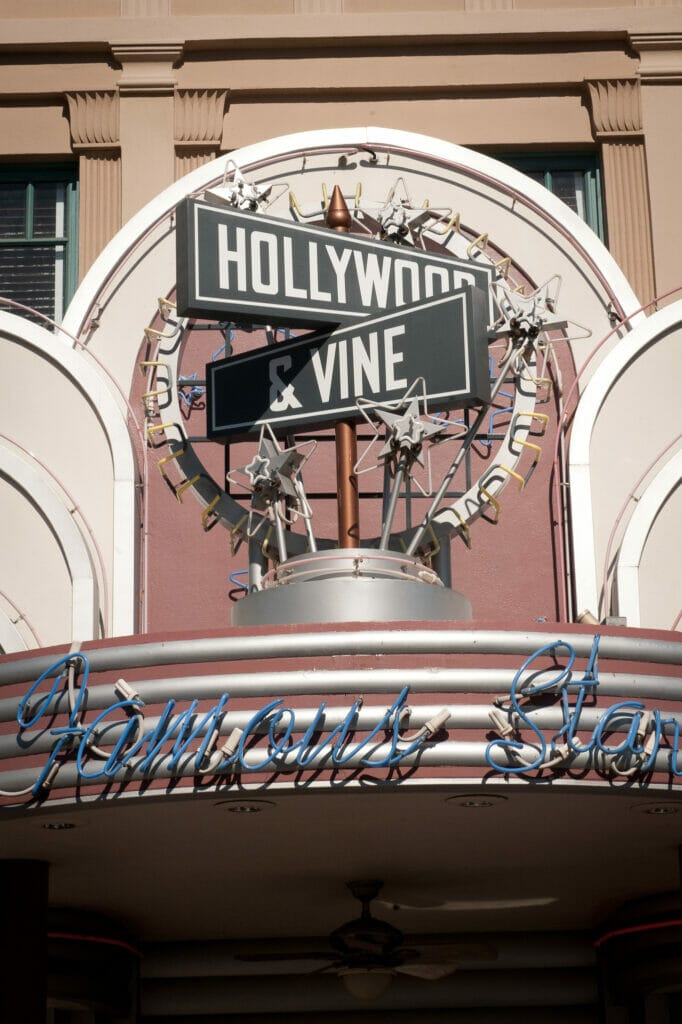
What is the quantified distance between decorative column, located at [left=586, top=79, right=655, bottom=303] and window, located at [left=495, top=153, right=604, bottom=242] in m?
0.40

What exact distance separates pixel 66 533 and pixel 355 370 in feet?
12.8

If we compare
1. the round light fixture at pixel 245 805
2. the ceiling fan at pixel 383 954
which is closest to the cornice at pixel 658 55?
the ceiling fan at pixel 383 954

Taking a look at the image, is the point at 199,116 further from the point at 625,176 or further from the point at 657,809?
the point at 657,809

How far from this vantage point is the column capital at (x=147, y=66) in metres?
25.3

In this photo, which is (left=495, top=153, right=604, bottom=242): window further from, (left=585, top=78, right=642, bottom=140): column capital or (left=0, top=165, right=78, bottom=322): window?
(left=0, top=165, right=78, bottom=322): window

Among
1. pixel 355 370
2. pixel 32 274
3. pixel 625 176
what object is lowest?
pixel 355 370

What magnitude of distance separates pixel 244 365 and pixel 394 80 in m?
8.16

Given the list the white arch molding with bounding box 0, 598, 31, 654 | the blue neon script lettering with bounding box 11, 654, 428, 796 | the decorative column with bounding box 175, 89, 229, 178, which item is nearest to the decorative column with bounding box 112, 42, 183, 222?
the decorative column with bounding box 175, 89, 229, 178

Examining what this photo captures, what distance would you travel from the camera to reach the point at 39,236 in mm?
25469

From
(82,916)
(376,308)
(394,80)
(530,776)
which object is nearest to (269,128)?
(394,80)

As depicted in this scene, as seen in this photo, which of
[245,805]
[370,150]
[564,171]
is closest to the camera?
[245,805]

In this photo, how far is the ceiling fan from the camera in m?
17.5

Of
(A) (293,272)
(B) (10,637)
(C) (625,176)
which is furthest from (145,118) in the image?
(B) (10,637)

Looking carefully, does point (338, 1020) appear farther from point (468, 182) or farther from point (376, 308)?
point (468, 182)
